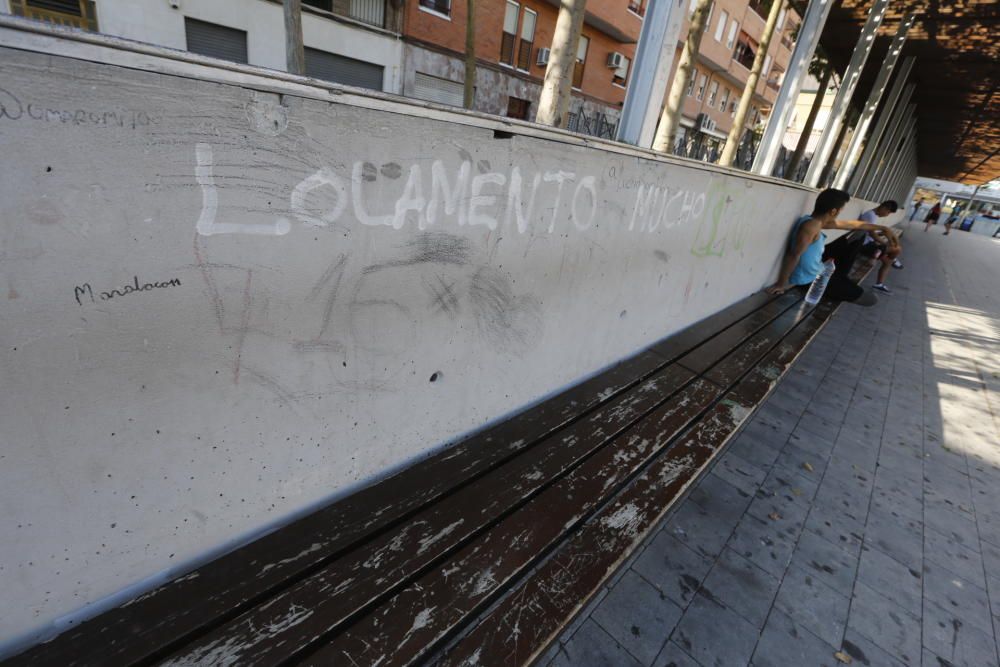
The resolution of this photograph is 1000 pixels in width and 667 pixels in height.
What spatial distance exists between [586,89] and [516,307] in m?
24.5

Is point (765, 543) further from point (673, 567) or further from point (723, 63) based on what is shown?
point (723, 63)

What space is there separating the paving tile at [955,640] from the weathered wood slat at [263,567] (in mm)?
2049

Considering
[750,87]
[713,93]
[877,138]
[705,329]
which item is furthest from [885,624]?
[713,93]

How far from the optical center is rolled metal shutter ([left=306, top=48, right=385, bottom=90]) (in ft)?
48.7

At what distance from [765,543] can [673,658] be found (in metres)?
1.00

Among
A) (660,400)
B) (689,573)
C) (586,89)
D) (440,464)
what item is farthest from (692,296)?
(586,89)

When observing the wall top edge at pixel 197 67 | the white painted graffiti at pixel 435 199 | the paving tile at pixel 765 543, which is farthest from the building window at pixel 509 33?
the paving tile at pixel 765 543

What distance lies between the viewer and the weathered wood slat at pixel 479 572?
1502 mm

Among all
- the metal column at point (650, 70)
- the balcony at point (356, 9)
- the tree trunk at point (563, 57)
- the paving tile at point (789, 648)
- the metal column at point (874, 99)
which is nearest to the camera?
the paving tile at point (789, 648)

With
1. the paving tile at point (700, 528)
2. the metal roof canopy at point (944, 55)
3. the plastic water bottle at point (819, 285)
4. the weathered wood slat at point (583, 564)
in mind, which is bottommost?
the paving tile at point (700, 528)

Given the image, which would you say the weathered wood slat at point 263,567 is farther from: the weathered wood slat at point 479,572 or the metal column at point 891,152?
the metal column at point 891,152

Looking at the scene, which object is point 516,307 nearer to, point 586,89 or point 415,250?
point 415,250

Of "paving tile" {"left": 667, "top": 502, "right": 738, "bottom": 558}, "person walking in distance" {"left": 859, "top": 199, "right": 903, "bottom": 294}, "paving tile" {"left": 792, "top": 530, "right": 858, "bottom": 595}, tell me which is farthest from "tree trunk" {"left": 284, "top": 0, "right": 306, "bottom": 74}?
"person walking in distance" {"left": 859, "top": 199, "right": 903, "bottom": 294}

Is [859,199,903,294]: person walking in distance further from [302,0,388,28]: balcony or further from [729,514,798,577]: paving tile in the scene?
[302,0,388,28]: balcony
